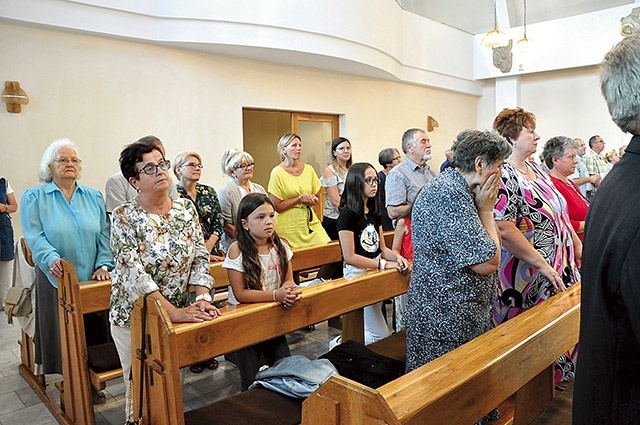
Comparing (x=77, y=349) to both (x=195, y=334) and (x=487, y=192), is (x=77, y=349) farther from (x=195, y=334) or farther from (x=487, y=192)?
(x=487, y=192)

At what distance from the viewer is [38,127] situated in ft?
16.2

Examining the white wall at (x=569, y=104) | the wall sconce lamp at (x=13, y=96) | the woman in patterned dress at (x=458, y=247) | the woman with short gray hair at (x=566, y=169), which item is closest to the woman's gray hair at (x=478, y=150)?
the woman in patterned dress at (x=458, y=247)

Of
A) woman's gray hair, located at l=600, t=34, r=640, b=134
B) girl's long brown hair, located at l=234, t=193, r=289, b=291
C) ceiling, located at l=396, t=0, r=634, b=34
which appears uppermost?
ceiling, located at l=396, t=0, r=634, b=34

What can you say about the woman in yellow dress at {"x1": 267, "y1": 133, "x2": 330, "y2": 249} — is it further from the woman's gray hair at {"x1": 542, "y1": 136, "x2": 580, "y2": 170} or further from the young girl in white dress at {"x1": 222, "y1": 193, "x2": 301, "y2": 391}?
the woman's gray hair at {"x1": 542, "y1": 136, "x2": 580, "y2": 170}

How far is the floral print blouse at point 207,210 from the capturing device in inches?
140

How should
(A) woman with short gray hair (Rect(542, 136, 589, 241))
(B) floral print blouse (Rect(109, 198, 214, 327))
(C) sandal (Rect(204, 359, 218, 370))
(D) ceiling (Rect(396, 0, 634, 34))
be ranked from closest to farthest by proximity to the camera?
(B) floral print blouse (Rect(109, 198, 214, 327)) < (A) woman with short gray hair (Rect(542, 136, 589, 241)) < (C) sandal (Rect(204, 359, 218, 370)) < (D) ceiling (Rect(396, 0, 634, 34))

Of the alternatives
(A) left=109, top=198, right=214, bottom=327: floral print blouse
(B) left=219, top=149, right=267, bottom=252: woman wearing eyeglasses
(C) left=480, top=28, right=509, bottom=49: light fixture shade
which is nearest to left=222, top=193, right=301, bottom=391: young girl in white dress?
(A) left=109, top=198, right=214, bottom=327: floral print blouse

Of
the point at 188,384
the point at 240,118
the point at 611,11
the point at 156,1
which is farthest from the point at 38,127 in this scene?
the point at 611,11

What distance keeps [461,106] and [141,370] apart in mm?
9470

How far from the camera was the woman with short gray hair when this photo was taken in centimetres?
323

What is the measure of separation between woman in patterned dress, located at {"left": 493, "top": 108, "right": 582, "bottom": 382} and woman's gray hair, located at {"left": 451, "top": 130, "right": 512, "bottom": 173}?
15.5 inches

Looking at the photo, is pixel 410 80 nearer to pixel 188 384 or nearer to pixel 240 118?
pixel 240 118

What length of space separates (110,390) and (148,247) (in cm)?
150

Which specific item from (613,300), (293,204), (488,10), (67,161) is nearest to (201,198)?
(293,204)
